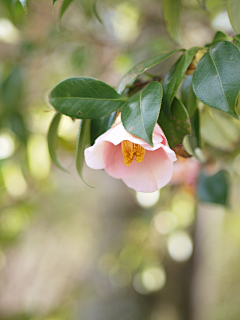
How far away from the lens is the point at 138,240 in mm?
1344

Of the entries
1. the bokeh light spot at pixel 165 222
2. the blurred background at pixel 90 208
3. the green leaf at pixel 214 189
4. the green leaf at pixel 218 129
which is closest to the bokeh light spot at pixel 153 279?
the blurred background at pixel 90 208

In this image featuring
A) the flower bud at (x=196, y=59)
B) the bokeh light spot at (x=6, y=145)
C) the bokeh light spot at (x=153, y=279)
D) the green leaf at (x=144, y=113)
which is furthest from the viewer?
the bokeh light spot at (x=153, y=279)

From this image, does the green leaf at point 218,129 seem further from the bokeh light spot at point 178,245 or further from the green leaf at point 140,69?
the bokeh light spot at point 178,245

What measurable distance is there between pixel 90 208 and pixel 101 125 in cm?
106

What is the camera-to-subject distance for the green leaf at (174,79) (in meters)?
0.34

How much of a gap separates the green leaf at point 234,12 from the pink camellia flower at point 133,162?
0.27 m

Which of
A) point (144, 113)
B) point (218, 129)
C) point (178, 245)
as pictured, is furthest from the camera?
point (178, 245)

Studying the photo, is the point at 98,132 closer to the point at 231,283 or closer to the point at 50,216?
the point at 50,216

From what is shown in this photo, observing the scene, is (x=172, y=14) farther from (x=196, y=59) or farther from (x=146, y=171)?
(x=146, y=171)

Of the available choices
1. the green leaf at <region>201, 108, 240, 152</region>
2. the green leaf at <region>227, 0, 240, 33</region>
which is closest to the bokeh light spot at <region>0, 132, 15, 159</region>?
the green leaf at <region>201, 108, 240, 152</region>

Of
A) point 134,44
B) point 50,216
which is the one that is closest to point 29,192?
point 50,216

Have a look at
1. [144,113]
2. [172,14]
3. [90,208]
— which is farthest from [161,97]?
[90,208]

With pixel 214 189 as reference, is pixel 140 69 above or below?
above

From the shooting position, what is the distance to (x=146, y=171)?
0.39m
